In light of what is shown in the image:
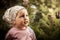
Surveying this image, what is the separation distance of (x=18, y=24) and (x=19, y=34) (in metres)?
0.10

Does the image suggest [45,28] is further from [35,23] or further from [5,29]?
[5,29]

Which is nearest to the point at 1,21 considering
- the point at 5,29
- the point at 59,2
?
the point at 5,29

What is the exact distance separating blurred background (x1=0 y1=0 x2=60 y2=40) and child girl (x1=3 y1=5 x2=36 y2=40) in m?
0.05

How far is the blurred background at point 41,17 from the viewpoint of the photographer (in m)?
2.18

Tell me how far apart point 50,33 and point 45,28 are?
0.23 ft

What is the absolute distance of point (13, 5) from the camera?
2.20 metres

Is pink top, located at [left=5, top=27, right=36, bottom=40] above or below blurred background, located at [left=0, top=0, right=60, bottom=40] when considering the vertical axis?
below

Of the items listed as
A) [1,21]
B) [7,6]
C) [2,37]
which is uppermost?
[7,6]

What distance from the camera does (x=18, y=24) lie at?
84.0 inches

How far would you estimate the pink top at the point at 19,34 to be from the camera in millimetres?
2112

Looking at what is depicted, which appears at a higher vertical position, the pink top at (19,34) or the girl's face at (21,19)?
the girl's face at (21,19)

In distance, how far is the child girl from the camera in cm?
212

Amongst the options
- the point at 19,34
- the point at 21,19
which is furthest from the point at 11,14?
the point at 19,34

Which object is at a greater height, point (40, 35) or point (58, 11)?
point (58, 11)
